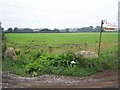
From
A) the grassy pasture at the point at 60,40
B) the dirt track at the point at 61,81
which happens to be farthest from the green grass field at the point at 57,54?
the dirt track at the point at 61,81

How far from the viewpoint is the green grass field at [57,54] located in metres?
12.5

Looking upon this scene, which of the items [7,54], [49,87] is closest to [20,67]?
[7,54]

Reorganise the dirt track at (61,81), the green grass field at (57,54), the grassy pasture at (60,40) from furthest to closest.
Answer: the grassy pasture at (60,40) → the green grass field at (57,54) → the dirt track at (61,81)

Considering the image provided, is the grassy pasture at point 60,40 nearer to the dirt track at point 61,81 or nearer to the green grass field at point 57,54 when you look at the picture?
the green grass field at point 57,54

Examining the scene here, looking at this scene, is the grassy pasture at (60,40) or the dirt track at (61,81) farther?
the grassy pasture at (60,40)

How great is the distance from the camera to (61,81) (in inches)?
442

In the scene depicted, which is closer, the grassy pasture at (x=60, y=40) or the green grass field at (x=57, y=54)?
the green grass field at (x=57, y=54)

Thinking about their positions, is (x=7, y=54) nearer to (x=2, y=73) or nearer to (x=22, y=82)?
(x=2, y=73)

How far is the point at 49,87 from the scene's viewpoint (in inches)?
397

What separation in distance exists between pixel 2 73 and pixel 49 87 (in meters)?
2.49

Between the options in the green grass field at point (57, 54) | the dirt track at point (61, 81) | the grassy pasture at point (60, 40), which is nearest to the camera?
the dirt track at point (61, 81)

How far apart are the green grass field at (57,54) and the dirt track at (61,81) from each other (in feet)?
1.64

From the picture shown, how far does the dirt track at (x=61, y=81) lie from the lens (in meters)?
10.3

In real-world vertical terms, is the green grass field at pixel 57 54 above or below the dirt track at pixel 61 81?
above
